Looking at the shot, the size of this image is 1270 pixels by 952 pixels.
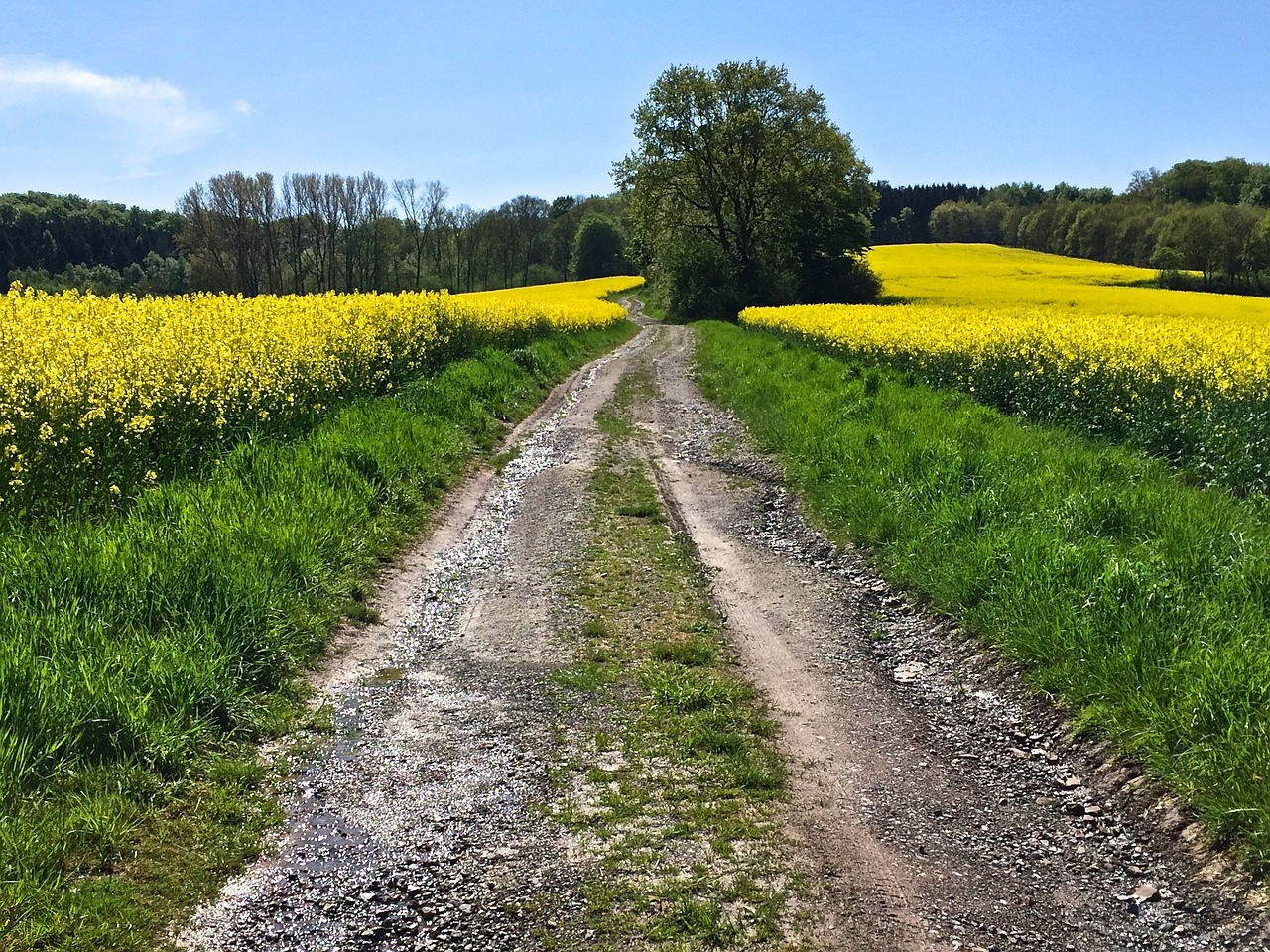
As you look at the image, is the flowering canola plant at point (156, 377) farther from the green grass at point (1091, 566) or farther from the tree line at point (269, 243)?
the tree line at point (269, 243)

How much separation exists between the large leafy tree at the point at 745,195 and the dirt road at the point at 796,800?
1754 inches

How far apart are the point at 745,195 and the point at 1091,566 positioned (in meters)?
49.2

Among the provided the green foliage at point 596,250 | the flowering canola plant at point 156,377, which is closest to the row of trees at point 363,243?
the green foliage at point 596,250

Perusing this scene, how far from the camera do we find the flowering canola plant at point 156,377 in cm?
667

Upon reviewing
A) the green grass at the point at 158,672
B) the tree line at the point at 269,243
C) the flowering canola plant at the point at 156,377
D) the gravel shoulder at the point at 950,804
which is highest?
the tree line at the point at 269,243

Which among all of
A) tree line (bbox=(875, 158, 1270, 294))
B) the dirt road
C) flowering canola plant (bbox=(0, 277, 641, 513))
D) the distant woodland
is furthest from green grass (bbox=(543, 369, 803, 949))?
tree line (bbox=(875, 158, 1270, 294))

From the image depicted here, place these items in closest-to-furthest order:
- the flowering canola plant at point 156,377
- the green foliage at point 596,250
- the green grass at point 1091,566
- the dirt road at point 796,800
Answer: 1. the dirt road at point 796,800
2. the green grass at point 1091,566
3. the flowering canola plant at point 156,377
4. the green foliage at point 596,250

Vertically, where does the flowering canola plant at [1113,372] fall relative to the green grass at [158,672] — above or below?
above

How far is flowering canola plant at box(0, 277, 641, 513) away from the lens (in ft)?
21.9

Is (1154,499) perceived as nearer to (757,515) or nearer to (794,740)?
(757,515)

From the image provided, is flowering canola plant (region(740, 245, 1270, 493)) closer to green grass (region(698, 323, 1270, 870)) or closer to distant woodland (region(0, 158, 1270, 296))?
green grass (region(698, 323, 1270, 870))

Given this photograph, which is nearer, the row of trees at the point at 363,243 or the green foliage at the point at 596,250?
the row of trees at the point at 363,243

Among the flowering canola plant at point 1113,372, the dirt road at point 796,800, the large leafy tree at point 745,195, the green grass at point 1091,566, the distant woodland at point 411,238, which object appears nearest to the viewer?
the dirt road at point 796,800

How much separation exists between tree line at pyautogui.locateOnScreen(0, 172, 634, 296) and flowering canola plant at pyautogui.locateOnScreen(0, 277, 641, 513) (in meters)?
34.9
